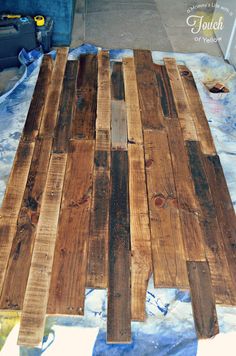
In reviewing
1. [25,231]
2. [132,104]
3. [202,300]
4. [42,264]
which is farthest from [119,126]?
[202,300]

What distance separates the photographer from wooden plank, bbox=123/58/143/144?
2376mm

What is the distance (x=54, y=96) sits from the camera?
267 cm

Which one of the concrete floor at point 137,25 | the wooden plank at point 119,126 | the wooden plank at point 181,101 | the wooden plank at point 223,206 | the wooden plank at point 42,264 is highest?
the concrete floor at point 137,25

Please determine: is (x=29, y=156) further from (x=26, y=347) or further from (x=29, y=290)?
(x=26, y=347)

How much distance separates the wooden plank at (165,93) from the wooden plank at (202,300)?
1257mm

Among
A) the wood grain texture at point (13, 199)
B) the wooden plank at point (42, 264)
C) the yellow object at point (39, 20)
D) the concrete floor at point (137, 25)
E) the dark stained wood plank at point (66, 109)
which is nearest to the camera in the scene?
the wooden plank at point (42, 264)

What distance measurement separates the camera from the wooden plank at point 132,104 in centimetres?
238

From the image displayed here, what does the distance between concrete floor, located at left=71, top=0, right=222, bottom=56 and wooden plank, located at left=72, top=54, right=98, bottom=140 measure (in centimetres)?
64

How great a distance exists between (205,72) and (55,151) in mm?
1707

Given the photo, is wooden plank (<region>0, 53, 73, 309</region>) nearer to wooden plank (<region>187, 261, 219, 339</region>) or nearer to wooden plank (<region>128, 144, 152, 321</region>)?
wooden plank (<region>128, 144, 152, 321</region>)

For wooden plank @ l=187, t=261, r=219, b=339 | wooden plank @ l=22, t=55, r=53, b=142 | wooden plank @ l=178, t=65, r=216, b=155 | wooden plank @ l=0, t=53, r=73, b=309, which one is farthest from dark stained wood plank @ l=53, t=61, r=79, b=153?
A: wooden plank @ l=187, t=261, r=219, b=339

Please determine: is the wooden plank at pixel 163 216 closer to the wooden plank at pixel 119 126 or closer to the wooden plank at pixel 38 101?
the wooden plank at pixel 119 126

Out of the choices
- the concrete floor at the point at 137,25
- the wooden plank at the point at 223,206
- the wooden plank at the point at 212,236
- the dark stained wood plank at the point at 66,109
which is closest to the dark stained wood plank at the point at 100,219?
the dark stained wood plank at the point at 66,109

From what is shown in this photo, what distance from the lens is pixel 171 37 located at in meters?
3.68
